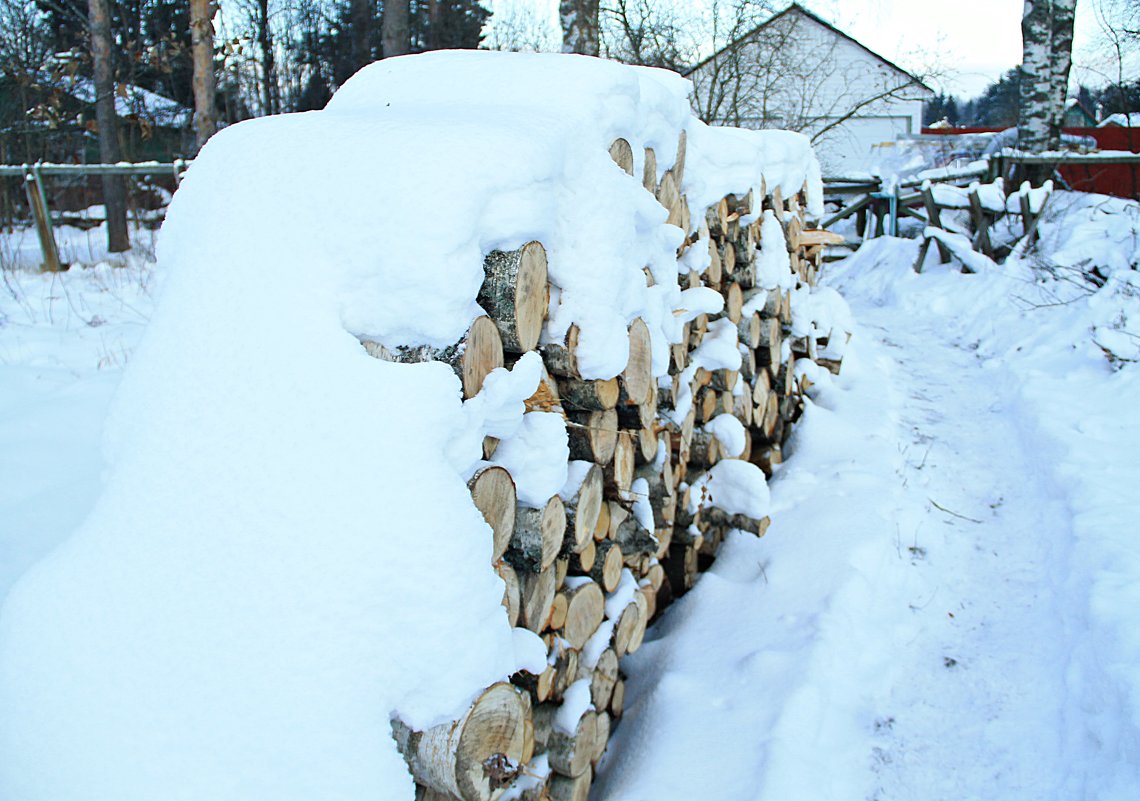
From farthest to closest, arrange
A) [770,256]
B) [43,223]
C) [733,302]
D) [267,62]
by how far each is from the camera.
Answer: [267,62]
[43,223]
[770,256]
[733,302]

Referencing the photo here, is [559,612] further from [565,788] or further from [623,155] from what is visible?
[623,155]

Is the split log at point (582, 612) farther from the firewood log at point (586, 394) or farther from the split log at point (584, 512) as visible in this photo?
the firewood log at point (586, 394)

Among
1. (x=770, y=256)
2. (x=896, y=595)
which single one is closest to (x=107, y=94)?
(x=770, y=256)

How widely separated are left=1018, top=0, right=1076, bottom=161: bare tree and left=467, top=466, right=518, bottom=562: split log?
9.51m

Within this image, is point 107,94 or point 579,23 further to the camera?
point 107,94

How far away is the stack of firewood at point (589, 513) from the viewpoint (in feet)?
6.12

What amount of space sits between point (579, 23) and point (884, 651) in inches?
266

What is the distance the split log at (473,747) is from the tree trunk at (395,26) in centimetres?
1122

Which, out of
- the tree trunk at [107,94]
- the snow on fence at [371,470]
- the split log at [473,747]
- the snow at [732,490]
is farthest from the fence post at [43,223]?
the split log at [473,747]

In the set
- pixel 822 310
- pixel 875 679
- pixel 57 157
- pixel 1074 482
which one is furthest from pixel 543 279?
pixel 57 157

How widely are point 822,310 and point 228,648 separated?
16.2 feet

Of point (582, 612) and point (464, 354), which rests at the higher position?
point (464, 354)

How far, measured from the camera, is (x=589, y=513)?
7.98 ft

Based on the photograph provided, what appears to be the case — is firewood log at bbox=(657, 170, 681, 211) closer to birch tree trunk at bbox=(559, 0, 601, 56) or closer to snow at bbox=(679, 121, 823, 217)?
snow at bbox=(679, 121, 823, 217)
